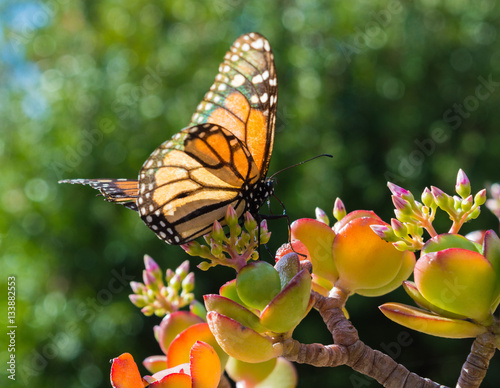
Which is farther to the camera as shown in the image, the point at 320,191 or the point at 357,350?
the point at 320,191

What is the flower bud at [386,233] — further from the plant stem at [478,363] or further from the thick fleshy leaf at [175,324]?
the thick fleshy leaf at [175,324]

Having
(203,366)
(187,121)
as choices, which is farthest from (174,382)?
(187,121)

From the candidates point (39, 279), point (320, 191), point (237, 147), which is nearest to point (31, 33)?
point (39, 279)

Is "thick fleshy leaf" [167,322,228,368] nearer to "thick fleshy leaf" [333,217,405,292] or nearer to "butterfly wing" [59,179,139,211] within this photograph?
"thick fleshy leaf" [333,217,405,292]

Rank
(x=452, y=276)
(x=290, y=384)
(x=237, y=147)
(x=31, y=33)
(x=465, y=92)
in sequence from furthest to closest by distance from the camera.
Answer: (x=31, y=33), (x=465, y=92), (x=237, y=147), (x=290, y=384), (x=452, y=276)

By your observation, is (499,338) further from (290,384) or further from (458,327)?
(290,384)

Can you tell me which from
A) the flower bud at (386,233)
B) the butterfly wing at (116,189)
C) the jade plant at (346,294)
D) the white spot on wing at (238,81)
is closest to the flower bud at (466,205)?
the jade plant at (346,294)

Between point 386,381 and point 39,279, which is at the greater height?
point 386,381

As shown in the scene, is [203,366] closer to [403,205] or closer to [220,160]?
[403,205]
